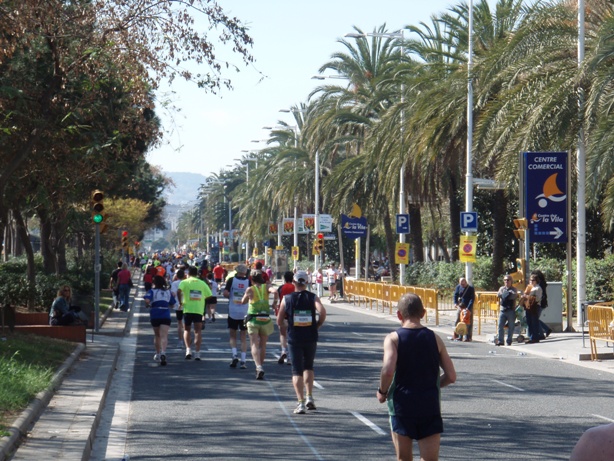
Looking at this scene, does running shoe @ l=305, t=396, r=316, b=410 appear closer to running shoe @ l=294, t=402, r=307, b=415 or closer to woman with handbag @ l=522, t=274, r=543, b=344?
running shoe @ l=294, t=402, r=307, b=415

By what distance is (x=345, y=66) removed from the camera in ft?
160

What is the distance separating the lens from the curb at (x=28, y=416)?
952 centimetres

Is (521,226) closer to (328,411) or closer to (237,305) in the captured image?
(237,305)

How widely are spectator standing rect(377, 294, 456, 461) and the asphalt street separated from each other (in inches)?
112

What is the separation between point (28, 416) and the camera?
452 inches

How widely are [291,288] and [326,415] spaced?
632cm

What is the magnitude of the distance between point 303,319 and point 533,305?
44.5 feet

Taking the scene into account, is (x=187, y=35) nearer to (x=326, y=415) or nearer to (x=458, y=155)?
(x=326, y=415)

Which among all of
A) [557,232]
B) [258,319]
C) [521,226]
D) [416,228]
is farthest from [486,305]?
[416,228]

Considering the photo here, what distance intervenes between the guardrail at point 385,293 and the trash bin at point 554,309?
16.7 ft

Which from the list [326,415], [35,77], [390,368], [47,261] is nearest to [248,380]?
[326,415]

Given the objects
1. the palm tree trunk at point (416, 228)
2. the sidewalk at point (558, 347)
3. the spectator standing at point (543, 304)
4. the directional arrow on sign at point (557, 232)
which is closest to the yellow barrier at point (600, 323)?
the sidewalk at point (558, 347)

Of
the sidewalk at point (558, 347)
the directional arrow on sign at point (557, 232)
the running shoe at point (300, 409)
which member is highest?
the directional arrow on sign at point (557, 232)

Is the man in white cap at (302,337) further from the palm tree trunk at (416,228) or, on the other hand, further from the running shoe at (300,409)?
the palm tree trunk at (416,228)
